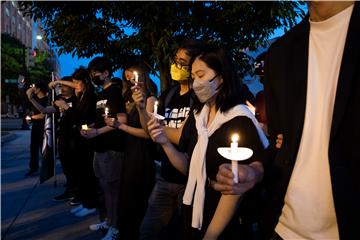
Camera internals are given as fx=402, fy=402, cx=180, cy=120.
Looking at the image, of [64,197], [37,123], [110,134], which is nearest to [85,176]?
[64,197]

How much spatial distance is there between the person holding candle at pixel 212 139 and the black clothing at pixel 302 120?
0.41 meters

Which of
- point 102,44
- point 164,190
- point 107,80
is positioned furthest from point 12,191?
point 164,190

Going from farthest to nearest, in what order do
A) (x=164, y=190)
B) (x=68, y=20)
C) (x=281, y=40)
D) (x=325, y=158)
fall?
(x=68, y=20) → (x=164, y=190) → (x=281, y=40) → (x=325, y=158)

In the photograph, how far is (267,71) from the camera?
5.37 feet

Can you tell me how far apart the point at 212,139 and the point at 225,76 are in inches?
15.4

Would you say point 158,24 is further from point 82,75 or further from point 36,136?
point 36,136

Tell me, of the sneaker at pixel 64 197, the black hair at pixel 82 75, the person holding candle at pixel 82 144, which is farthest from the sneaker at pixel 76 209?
the black hair at pixel 82 75

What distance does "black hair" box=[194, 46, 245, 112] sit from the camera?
7.47 feet

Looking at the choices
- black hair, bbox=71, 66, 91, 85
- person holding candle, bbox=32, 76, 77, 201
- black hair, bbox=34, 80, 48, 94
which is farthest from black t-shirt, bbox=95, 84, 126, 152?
black hair, bbox=34, 80, 48, 94

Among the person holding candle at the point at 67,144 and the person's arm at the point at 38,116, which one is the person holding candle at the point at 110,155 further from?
the person's arm at the point at 38,116

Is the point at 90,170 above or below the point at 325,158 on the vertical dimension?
below

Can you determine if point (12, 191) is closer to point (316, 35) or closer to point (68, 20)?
point (68, 20)

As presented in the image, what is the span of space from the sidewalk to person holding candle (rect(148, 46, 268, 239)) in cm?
312

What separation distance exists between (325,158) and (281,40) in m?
0.52
